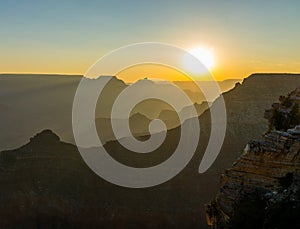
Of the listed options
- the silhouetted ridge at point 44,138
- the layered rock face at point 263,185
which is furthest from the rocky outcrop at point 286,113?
the silhouetted ridge at point 44,138

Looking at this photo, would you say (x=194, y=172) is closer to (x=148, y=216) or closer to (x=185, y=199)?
(x=185, y=199)

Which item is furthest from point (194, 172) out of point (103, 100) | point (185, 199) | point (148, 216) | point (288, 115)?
point (103, 100)

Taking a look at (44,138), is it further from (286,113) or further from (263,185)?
(263,185)

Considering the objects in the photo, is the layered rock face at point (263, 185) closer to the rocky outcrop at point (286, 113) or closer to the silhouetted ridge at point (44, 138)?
the rocky outcrop at point (286, 113)

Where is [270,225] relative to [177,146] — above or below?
below

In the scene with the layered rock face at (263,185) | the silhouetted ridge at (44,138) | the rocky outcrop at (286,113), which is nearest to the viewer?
the layered rock face at (263,185)

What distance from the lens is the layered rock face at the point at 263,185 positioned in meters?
13.7

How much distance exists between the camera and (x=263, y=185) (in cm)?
1561

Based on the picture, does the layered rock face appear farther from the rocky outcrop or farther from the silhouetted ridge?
the silhouetted ridge

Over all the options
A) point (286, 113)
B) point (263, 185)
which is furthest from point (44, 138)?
point (263, 185)

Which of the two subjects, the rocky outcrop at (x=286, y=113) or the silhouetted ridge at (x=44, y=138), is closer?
the rocky outcrop at (x=286, y=113)

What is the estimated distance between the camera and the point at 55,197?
52562 millimetres

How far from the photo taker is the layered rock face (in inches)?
540

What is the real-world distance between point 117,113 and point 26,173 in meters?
71.8
